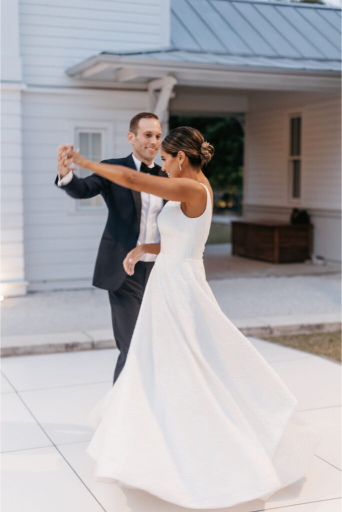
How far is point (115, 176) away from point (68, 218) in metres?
7.39

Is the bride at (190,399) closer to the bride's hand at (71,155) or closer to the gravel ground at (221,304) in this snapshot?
the bride's hand at (71,155)

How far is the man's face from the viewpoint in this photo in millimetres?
3859

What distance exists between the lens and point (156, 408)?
328 centimetres

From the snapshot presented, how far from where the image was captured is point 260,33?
12.1 m

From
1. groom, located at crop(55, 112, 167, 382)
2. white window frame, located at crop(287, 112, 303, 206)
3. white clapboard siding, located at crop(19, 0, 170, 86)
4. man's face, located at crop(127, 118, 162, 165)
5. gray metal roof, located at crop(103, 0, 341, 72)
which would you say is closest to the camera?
man's face, located at crop(127, 118, 162, 165)

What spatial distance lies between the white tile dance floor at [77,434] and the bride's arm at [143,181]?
1.62 metres

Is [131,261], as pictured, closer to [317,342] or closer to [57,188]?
[317,342]

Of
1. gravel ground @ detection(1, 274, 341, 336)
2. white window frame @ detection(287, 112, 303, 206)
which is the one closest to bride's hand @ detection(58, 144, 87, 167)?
gravel ground @ detection(1, 274, 341, 336)

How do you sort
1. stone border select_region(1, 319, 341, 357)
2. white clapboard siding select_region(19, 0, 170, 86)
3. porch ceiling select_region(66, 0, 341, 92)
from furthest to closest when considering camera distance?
white clapboard siding select_region(19, 0, 170, 86), porch ceiling select_region(66, 0, 341, 92), stone border select_region(1, 319, 341, 357)

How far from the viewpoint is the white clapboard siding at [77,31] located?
9.58m

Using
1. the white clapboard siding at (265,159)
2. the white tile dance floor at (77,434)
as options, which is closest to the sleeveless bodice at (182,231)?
the white tile dance floor at (77,434)

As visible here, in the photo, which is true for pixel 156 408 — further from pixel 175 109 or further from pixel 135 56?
pixel 175 109

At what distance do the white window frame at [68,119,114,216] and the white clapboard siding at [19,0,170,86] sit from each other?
0.66 m

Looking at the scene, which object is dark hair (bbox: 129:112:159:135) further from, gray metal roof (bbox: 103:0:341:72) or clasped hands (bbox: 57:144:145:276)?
gray metal roof (bbox: 103:0:341:72)
